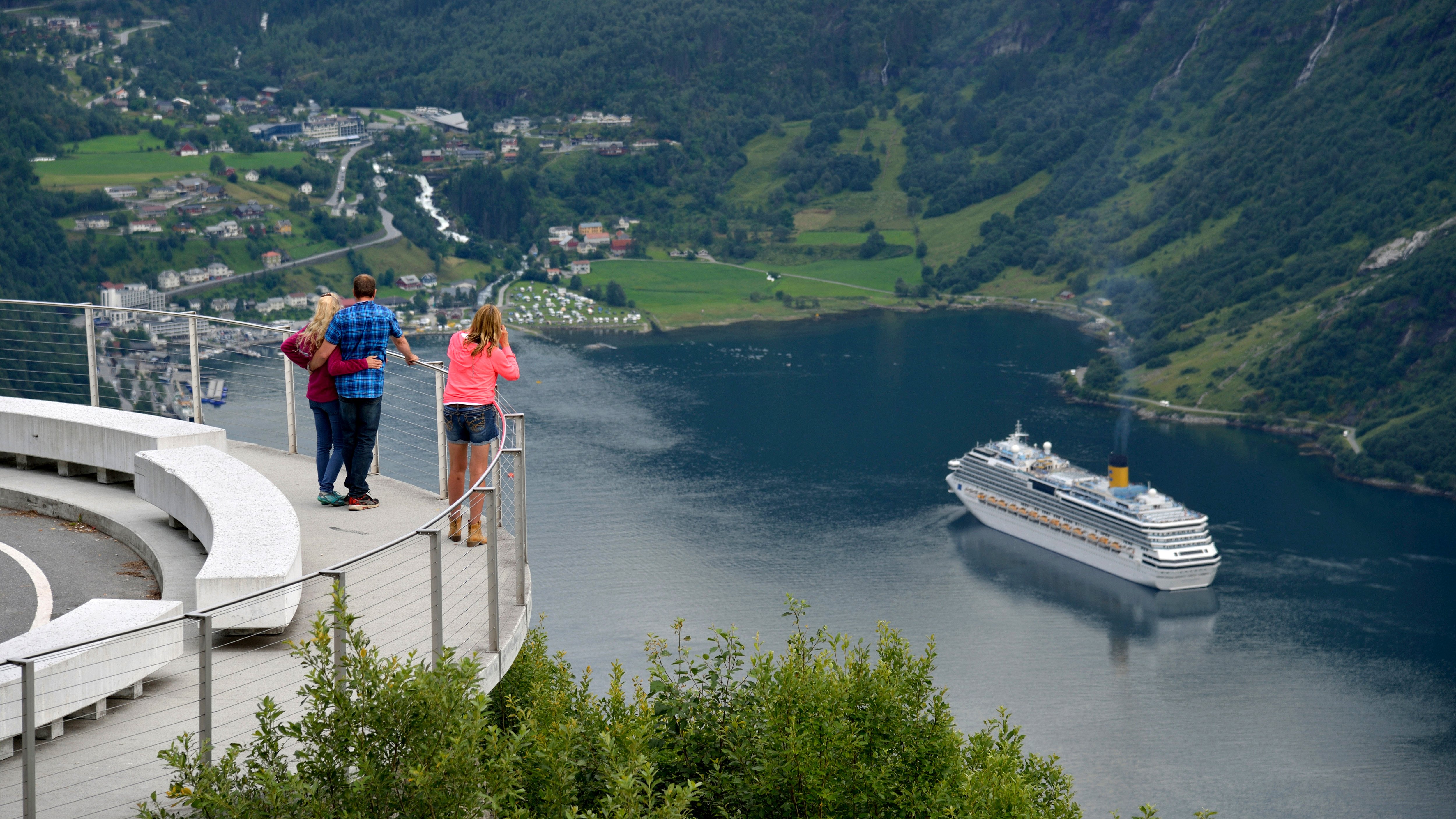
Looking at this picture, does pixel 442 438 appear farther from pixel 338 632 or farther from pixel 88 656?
pixel 338 632

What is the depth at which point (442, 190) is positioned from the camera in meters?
113

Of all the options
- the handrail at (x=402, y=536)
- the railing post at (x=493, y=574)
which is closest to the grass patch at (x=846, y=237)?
the handrail at (x=402, y=536)

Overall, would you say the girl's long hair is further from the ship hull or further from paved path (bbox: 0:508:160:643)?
the ship hull

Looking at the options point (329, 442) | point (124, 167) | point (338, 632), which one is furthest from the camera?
point (124, 167)

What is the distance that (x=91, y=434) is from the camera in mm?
8922

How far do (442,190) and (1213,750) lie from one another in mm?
89062

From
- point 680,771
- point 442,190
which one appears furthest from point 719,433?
point 442,190

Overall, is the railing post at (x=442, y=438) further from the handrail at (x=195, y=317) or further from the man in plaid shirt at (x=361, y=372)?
the man in plaid shirt at (x=361, y=372)

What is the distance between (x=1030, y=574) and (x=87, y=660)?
4525cm

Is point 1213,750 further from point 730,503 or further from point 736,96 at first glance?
point 736,96

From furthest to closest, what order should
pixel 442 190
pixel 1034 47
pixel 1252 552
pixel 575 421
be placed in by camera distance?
pixel 1034 47, pixel 442 190, pixel 575 421, pixel 1252 552

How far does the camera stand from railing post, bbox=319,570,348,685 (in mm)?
4965

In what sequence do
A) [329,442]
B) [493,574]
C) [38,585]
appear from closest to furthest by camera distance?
[493,574], [38,585], [329,442]

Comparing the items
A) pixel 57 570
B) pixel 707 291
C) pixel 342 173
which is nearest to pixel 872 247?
pixel 707 291
